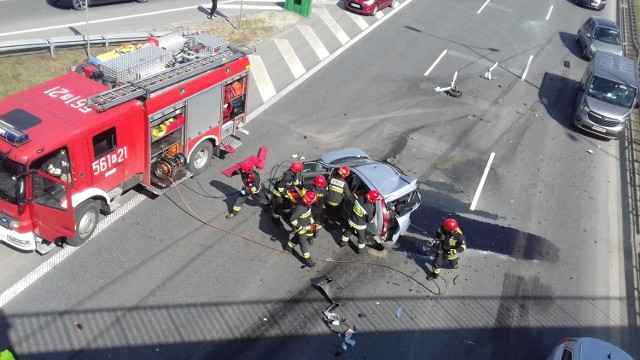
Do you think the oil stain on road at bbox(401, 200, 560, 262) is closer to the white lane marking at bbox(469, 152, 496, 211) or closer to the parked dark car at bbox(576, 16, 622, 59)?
the white lane marking at bbox(469, 152, 496, 211)

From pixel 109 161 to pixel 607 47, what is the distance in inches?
793

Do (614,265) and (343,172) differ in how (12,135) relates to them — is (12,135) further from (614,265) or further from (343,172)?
(614,265)

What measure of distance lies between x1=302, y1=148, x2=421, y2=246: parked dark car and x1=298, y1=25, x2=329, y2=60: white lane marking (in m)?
8.56

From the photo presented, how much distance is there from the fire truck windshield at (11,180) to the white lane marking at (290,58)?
10.0m

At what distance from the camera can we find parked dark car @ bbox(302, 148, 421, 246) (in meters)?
9.93

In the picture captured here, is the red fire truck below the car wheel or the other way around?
the other way around

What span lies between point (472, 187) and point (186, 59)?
7.26 metres

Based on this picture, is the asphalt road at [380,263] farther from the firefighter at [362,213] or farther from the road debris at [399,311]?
the firefighter at [362,213]

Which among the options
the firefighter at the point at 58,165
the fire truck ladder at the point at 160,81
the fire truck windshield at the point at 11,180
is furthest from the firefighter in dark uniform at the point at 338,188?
the fire truck windshield at the point at 11,180

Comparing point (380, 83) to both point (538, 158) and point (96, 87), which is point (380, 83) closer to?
point (538, 158)

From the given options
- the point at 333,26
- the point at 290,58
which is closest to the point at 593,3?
the point at 333,26

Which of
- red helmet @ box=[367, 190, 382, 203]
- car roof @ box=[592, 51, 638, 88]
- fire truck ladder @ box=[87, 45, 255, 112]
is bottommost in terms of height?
red helmet @ box=[367, 190, 382, 203]

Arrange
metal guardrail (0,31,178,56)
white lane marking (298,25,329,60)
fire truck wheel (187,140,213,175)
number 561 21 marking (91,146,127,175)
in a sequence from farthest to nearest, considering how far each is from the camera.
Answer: white lane marking (298,25,329,60)
metal guardrail (0,31,178,56)
fire truck wheel (187,140,213,175)
number 561 21 marking (91,146,127,175)

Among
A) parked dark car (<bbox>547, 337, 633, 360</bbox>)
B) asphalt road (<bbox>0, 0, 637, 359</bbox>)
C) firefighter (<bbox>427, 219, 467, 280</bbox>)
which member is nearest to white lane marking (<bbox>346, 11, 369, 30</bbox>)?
asphalt road (<bbox>0, 0, 637, 359</bbox>)
